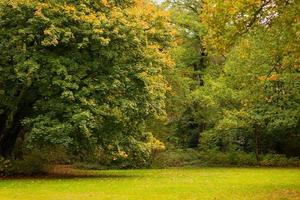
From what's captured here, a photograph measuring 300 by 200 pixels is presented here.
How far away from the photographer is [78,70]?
26.0 m

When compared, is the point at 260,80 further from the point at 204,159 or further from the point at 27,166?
the point at 204,159

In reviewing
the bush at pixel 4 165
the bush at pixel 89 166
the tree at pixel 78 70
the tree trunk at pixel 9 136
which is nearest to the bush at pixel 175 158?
the bush at pixel 89 166

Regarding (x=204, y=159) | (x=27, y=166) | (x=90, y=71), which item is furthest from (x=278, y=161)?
(x=27, y=166)

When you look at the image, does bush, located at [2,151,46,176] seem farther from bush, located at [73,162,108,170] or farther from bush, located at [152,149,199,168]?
bush, located at [152,149,199,168]

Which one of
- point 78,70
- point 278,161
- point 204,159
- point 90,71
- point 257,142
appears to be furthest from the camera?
Result: point 204,159

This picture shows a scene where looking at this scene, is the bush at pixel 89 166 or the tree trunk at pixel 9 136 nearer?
the tree trunk at pixel 9 136

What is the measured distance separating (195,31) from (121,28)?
23.6m

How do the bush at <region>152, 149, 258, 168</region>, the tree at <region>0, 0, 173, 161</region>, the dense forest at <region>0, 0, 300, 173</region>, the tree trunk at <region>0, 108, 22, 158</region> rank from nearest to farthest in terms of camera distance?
the dense forest at <region>0, 0, 300, 173</region> → the tree at <region>0, 0, 173, 161</region> → the tree trunk at <region>0, 108, 22, 158</region> → the bush at <region>152, 149, 258, 168</region>

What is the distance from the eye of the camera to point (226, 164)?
43.5 meters

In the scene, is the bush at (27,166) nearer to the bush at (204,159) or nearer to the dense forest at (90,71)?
the dense forest at (90,71)

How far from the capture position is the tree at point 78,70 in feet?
81.3

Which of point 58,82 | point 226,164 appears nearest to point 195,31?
point 226,164

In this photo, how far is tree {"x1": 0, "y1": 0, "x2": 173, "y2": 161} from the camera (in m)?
24.8

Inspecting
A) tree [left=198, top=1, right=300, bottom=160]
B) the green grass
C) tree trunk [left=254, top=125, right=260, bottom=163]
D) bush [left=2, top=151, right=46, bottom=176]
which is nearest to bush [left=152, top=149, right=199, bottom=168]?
tree [left=198, top=1, right=300, bottom=160]
